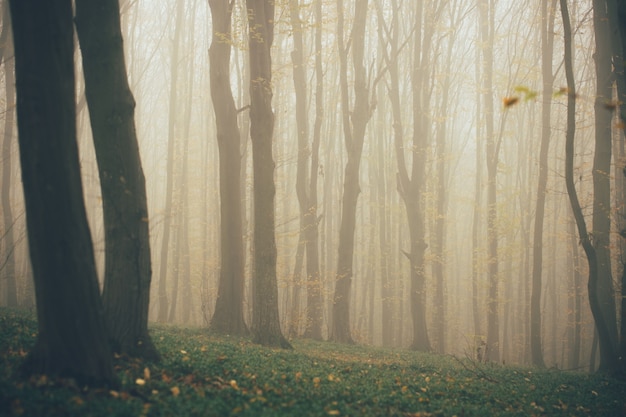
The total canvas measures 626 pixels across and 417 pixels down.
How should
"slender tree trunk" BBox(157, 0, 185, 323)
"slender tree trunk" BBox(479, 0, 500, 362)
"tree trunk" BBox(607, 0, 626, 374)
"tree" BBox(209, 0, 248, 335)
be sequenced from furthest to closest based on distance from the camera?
"slender tree trunk" BBox(157, 0, 185, 323)
"slender tree trunk" BBox(479, 0, 500, 362)
"tree" BBox(209, 0, 248, 335)
"tree trunk" BBox(607, 0, 626, 374)

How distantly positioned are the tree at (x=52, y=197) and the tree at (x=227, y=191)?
6.71 metres

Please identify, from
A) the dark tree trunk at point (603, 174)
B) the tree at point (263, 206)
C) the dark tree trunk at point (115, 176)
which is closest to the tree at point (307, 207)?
the tree at point (263, 206)

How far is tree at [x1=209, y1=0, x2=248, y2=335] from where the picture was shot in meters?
11.0

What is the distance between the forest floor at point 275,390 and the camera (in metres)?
3.93

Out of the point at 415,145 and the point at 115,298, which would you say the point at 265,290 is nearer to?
the point at 115,298

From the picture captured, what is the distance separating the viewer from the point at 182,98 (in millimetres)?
27422

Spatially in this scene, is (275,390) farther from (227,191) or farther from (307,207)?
(307,207)

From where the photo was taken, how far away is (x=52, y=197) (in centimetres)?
417

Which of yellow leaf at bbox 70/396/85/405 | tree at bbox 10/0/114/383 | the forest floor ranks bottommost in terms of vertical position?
the forest floor

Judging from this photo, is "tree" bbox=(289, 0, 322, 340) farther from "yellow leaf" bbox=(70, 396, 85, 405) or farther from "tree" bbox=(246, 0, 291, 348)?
"yellow leaf" bbox=(70, 396, 85, 405)

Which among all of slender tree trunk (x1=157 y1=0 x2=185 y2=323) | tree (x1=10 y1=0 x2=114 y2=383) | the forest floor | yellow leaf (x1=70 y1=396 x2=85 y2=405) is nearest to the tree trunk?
the forest floor

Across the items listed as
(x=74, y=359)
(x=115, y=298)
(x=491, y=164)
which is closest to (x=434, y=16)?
(x=491, y=164)

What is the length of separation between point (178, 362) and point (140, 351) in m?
0.46

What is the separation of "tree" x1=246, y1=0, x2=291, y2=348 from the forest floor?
5.50 feet
